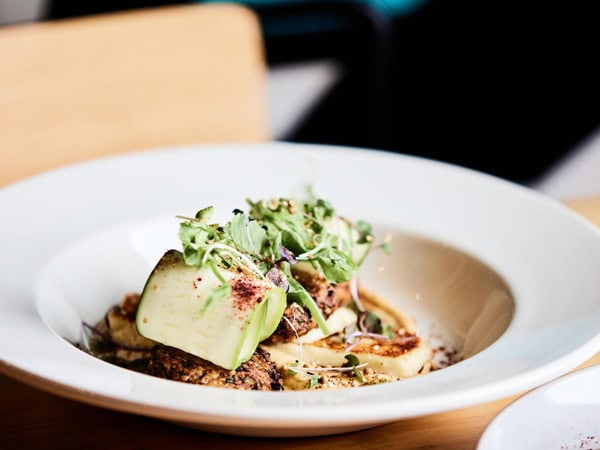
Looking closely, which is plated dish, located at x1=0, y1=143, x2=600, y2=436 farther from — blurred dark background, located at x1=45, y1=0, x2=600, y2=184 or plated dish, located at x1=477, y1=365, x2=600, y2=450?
blurred dark background, located at x1=45, y1=0, x2=600, y2=184

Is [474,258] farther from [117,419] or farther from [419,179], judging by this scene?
[117,419]

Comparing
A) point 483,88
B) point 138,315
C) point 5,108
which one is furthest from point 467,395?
point 483,88

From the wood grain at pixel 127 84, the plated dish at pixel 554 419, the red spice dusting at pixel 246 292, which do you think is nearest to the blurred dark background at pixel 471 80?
the wood grain at pixel 127 84

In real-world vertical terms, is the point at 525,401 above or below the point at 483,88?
above

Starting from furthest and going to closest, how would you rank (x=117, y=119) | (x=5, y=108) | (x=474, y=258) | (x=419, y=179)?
(x=117, y=119), (x=5, y=108), (x=419, y=179), (x=474, y=258)

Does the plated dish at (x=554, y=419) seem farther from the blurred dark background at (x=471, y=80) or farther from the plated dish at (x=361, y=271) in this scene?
the blurred dark background at (x=471, y=80)
